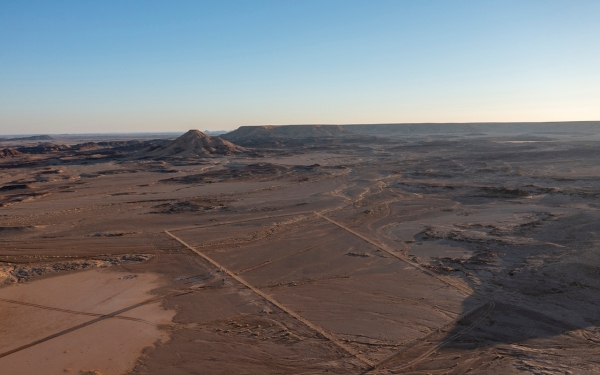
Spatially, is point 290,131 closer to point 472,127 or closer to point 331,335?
point 472,127

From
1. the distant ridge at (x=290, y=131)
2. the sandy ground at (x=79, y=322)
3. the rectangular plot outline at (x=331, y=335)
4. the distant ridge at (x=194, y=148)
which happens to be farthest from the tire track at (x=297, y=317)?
the distant ridge at (x=290, y=131)

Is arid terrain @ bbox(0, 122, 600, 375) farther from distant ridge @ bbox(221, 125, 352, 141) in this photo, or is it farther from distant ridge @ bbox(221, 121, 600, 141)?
distant ridge @ bbox(221, 125, 352, 141)

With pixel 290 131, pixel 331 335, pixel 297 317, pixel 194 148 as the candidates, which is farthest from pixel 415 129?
pixel 331 335

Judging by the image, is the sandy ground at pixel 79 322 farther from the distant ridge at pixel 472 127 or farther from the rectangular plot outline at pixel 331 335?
the distant ridge at pixel 472 127

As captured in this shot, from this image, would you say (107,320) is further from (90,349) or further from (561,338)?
(561,338)

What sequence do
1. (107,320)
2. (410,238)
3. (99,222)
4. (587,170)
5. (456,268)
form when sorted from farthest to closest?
(587,170) < (99,222) < (410,238) < (456,268) < (107,320)

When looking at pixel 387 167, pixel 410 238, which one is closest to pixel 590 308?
pixel 410 238

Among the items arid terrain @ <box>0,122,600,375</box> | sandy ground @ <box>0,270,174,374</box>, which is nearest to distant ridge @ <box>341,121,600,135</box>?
arid terrain @ <box>0,122,600,375</box>
